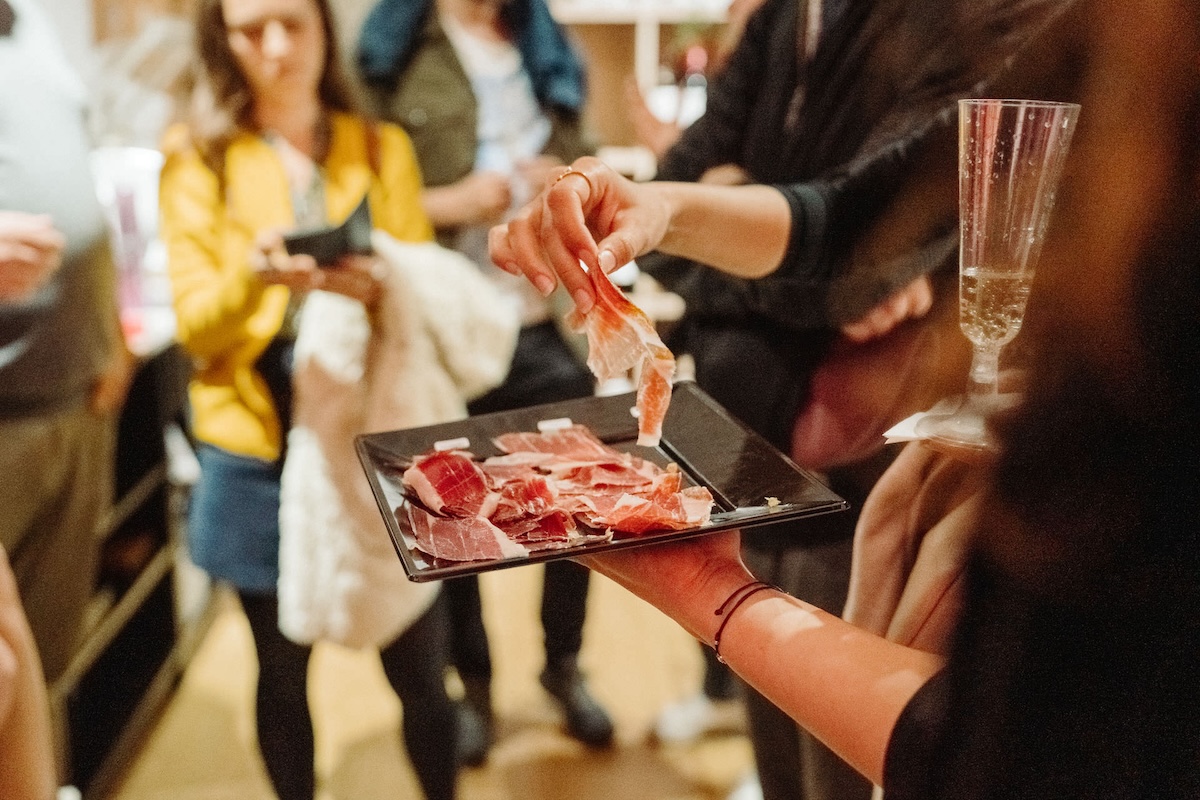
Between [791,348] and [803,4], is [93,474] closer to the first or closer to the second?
[791,348]

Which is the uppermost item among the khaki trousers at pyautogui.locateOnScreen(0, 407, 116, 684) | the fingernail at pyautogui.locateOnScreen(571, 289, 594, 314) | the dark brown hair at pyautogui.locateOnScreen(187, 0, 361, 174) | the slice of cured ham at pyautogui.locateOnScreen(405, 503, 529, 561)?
the dark brown hair at pyautogui.locateOnScreen(187, 0, 361, 174)

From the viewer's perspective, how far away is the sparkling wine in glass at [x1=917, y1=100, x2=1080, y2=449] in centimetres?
72

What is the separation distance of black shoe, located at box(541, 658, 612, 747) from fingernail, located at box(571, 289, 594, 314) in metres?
1.29

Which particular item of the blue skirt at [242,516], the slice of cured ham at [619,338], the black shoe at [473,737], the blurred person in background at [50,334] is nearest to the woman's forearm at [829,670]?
the slice of cured ham at [619,338]

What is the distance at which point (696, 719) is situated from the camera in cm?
190

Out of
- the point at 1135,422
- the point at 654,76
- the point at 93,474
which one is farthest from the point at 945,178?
the point at 654,76

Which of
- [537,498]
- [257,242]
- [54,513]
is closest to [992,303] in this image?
[537,498]

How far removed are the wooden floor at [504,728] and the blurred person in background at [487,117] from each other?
0.46 feet

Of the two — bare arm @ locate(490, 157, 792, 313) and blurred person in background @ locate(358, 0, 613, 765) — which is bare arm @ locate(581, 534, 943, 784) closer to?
bare arm @ locate(490, 157, 792, 313)

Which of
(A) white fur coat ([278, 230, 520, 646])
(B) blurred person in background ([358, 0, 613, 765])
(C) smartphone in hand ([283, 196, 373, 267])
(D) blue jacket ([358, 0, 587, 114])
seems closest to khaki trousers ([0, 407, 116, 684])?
(A) white fur coat ([278, 230, 520, 646])

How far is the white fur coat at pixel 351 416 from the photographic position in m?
1.30

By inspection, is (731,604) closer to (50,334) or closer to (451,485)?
(451,485)

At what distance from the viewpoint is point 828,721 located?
0.65 meters

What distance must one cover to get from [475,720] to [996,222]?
4.74 ft
